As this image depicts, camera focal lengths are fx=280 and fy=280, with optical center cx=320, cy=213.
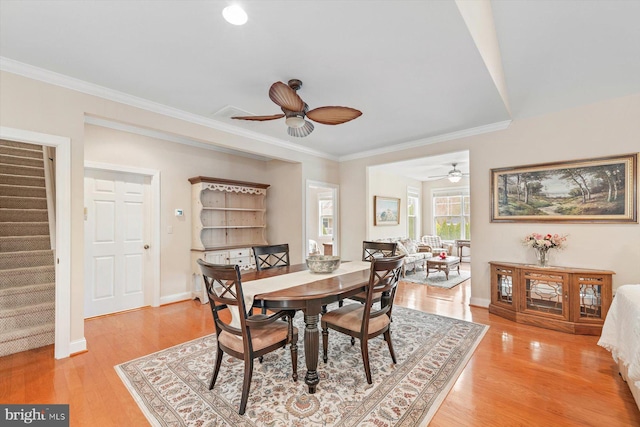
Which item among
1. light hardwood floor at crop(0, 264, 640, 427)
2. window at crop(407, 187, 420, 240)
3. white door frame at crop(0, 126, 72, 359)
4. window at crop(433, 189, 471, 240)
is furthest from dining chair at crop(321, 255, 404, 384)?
window at crop(433, 189, 471, 240)

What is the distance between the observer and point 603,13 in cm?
227

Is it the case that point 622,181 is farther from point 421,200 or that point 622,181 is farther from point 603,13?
point 421,200

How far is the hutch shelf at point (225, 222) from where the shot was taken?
443 centimetres

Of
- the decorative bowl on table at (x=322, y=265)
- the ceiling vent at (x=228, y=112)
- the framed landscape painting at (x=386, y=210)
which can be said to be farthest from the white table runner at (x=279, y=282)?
the framed landscape painting at (x=386, y=210)

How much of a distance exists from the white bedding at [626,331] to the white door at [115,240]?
5028mm

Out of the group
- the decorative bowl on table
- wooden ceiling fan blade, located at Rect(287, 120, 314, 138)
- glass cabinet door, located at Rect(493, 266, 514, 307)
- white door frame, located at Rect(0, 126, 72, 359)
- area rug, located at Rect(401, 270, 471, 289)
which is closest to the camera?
white door frame, located at Rect(0, 126, 72, 359)

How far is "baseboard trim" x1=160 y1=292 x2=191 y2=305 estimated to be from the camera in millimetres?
4191

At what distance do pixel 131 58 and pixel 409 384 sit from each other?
→ 3.45 meters

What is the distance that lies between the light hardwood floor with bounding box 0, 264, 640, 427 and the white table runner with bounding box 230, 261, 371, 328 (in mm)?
936

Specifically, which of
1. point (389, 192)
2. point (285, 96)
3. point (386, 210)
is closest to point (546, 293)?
point (285, 96)

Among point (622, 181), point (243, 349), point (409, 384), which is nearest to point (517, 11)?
point (622, 181)

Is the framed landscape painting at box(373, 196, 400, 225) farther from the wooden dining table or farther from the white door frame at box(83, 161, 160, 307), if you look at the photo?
the wooden dining table

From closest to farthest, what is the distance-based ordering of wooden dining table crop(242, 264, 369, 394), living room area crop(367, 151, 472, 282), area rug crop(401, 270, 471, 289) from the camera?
1. wooden dining table crop(242, 264, 369, 394)
2. area rug crop(401, 270, 471, 289)
3. living room area crop(367, 151, 472, 282)

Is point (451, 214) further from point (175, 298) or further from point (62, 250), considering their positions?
point (62, 250)
